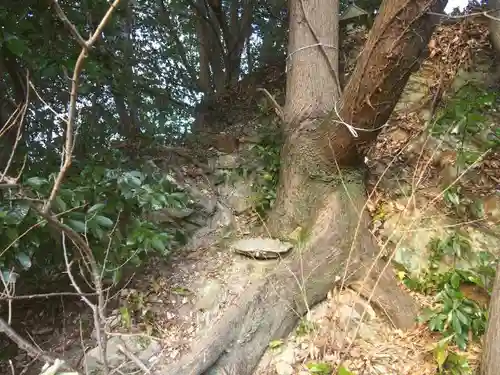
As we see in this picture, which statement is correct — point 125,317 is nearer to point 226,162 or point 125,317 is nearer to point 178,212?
point 178,212

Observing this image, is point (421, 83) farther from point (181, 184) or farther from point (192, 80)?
point (192, 80)

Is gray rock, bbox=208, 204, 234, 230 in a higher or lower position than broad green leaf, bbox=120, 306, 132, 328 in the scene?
higher

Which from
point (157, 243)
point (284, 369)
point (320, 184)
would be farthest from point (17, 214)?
point (320, 184)

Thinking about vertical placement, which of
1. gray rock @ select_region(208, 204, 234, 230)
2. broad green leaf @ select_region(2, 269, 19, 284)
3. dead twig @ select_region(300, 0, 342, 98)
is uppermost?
dead twig @ select_region(300, 0, 342, 98)

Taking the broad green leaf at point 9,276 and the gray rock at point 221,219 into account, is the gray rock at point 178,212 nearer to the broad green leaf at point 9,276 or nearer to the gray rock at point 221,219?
the gray rock at point 221,219

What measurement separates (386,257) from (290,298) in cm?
76

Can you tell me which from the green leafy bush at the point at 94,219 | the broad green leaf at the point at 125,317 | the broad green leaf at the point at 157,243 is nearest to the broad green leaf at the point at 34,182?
the green leafy bush at the point at 94,219

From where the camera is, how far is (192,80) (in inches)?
245

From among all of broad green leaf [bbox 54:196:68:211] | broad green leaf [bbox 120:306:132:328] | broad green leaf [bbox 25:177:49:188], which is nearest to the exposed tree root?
broad green leaf [bbox 120:306:132:328]

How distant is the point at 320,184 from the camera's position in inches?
104

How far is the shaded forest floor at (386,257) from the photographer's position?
215 cm

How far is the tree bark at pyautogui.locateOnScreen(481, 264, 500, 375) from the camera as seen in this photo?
5.45ft

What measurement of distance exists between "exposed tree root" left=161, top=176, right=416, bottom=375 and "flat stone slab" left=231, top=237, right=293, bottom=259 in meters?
0.09

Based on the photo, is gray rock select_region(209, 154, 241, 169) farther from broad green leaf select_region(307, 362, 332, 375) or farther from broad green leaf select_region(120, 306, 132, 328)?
broad green leaf select_region(307, 362, 332, 375)
